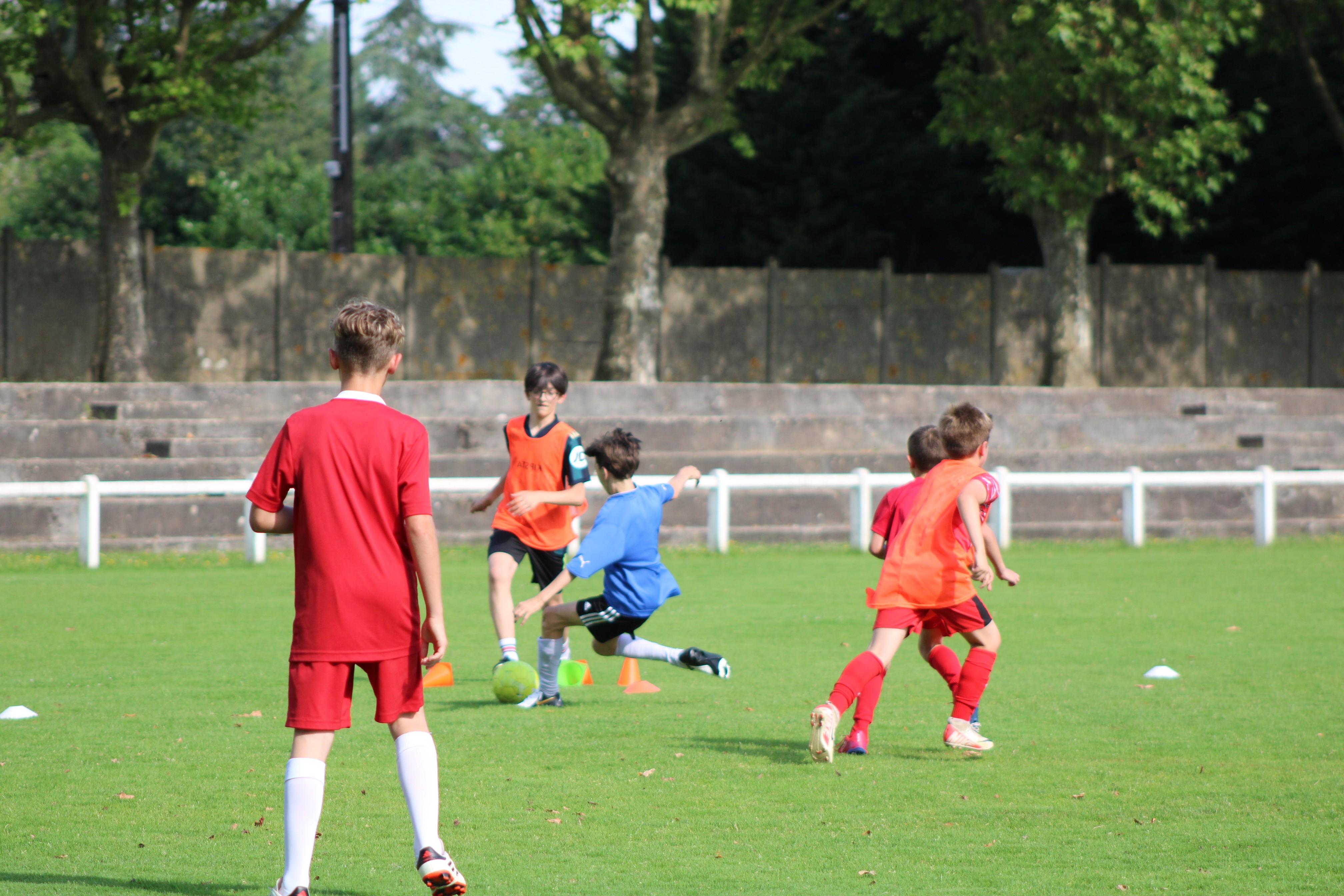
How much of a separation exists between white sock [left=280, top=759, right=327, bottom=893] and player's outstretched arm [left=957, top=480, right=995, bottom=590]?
3.11 m

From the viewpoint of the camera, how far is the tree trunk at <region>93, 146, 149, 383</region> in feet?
67.5

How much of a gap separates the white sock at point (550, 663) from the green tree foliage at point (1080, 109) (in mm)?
15177

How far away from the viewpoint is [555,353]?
970 inches

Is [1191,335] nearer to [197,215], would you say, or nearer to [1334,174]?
[1334,174]

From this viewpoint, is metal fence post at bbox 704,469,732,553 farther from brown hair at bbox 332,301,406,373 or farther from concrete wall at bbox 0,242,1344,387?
brown hair at bbox 332,301,406,373

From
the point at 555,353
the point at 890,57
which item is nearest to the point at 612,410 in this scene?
the point at 555,353

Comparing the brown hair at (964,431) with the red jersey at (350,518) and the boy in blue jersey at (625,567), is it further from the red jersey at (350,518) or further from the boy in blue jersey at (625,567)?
the red jersey at (350,518)

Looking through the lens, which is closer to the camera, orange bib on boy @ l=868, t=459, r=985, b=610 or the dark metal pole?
orange bib on boy @ l=868, t=459, r=985, b=610

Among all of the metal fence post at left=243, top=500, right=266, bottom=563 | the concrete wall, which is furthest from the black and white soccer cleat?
the concrete wall

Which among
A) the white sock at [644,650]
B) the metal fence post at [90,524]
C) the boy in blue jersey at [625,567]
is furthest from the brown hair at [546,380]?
the metal fence post at [90,524]

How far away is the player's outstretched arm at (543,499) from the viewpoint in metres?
7.51

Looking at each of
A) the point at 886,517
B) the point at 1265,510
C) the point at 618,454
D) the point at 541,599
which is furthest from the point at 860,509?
the point at 886,517

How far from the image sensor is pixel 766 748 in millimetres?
7004

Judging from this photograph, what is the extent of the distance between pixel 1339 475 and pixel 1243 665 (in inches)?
412
